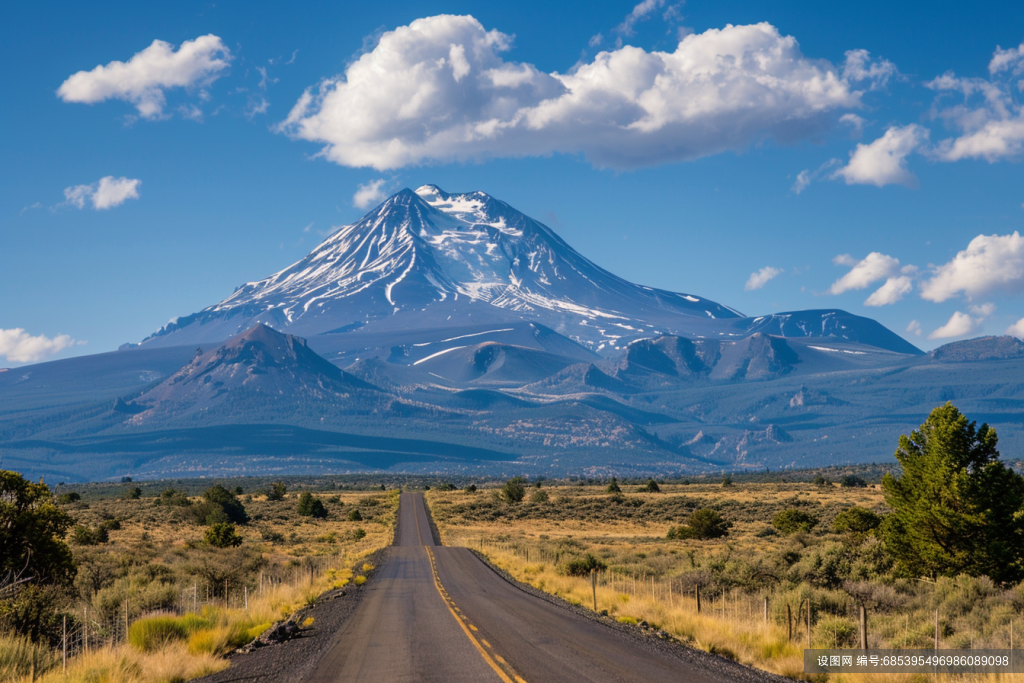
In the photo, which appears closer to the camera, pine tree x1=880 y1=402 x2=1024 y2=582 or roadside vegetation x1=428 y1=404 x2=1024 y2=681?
roadside vegetation x1=428 y1=404 x2=1024 y2=681

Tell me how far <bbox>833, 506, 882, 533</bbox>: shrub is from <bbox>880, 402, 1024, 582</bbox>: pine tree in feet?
44.8

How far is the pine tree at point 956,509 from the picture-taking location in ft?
68.4

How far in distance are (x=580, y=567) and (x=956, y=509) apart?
1525cm

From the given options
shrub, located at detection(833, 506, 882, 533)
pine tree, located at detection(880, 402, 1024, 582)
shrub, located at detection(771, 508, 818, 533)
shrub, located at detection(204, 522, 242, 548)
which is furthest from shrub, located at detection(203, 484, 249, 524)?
pine tree, located at detection(880, 402, 1024, 582)

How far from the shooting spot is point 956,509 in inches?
855

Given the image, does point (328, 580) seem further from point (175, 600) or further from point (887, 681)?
point (887, 681)

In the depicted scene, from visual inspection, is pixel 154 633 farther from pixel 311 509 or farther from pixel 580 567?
pixel 311 509

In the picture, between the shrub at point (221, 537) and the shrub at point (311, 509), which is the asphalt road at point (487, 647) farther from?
the shrub at point (311, 509)

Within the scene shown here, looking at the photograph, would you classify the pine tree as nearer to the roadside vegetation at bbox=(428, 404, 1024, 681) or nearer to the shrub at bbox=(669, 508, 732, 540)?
the roadside vegetation at bbox=(428, 404, 1024, 681)

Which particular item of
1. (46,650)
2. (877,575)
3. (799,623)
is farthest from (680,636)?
(46,650)

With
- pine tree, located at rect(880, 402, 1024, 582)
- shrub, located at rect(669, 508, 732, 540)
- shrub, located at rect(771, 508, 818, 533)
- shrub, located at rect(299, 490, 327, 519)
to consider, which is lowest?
shrub, located at rect(299, 490, 327, 519)

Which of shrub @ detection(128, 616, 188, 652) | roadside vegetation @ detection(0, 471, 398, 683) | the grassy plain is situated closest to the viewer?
roadside vegetation @ detection(0, 471, 398, 683)

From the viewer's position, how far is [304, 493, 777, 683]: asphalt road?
563 inches

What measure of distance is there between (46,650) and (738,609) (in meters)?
16.1
